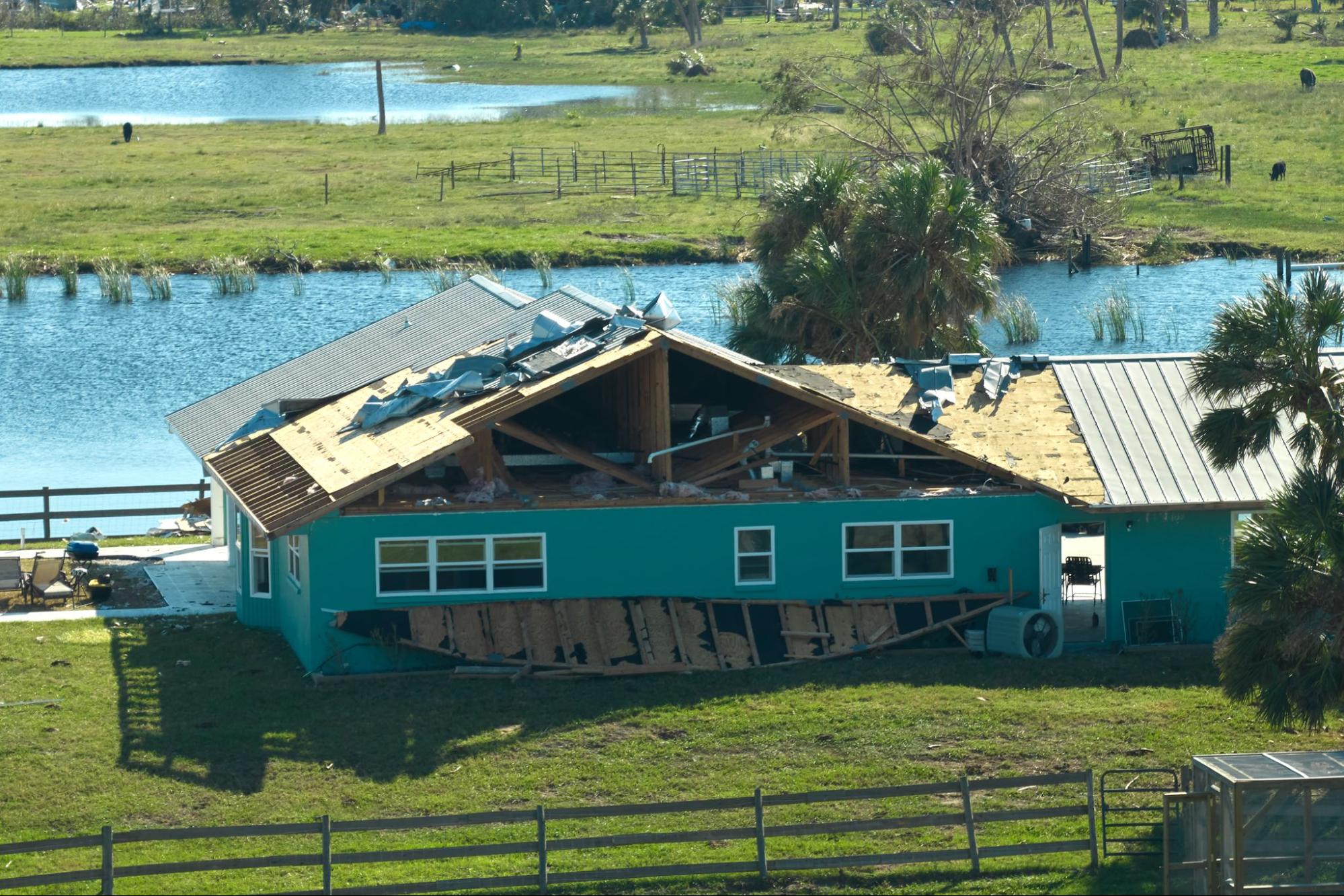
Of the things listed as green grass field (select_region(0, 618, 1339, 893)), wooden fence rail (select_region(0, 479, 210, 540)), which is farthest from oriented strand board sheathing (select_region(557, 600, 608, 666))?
wooden fence rail (select_region(0, 479, 210, 540))

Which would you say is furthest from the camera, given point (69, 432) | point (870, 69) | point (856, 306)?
point (870, 69)

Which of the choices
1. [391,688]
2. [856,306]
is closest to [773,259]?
[856,306]

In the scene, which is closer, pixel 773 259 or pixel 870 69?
pixel 773 259

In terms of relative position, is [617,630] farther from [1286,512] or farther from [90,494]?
[90,494]

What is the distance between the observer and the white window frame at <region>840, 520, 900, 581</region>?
98.5ft

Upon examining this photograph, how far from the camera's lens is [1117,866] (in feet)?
68.9

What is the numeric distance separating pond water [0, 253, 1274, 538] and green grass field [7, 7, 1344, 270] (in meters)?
3.37

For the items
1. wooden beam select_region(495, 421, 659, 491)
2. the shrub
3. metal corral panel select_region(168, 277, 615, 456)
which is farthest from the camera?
the shrub

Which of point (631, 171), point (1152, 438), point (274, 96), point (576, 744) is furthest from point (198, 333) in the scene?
point (274, 96)

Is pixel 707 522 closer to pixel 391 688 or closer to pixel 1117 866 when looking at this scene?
pixel 391 688

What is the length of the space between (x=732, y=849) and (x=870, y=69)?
48.6 metres

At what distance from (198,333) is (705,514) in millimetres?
35673

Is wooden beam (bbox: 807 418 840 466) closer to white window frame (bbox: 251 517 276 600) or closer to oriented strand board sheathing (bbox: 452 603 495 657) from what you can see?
oriented strand board sheathing (bbox: 452 603 495 657)

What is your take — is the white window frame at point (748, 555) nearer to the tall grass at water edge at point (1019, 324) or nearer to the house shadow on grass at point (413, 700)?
the house shadow on grass at point (413, 700)
